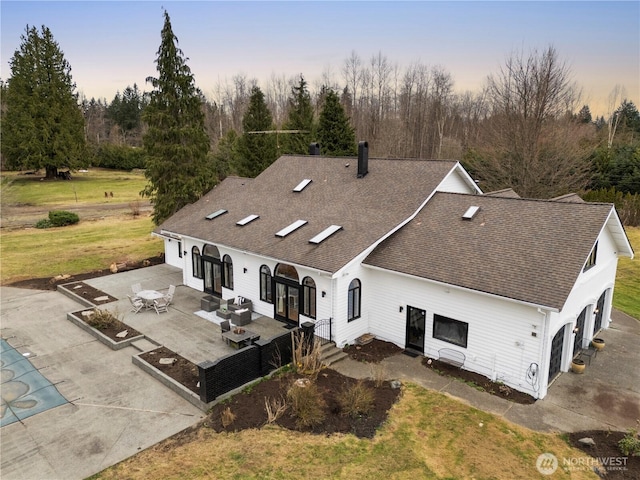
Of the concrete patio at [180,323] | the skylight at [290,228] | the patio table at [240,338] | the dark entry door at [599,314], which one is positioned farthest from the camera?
the skylight at [290,228]

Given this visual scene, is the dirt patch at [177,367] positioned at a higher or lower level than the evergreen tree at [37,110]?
lower

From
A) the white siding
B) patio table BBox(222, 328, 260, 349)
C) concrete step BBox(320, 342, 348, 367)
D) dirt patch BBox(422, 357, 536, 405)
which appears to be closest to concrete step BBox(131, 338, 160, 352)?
patio table BBox(222, 328, 260, 349)

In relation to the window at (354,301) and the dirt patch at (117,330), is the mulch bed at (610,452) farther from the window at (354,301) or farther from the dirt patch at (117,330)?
the dirt patch at (117,330)

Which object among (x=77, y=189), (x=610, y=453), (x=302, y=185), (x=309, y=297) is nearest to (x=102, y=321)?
(x=309, y=297)

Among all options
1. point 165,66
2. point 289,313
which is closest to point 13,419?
point 289,313

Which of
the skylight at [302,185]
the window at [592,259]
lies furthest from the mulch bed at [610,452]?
the skylight at [302,185]

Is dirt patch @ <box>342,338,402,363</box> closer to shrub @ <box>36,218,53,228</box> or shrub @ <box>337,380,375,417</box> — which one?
shrub @ <box>337,380,375,417</box>

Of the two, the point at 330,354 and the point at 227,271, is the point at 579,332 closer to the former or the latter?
the point at 330,354
